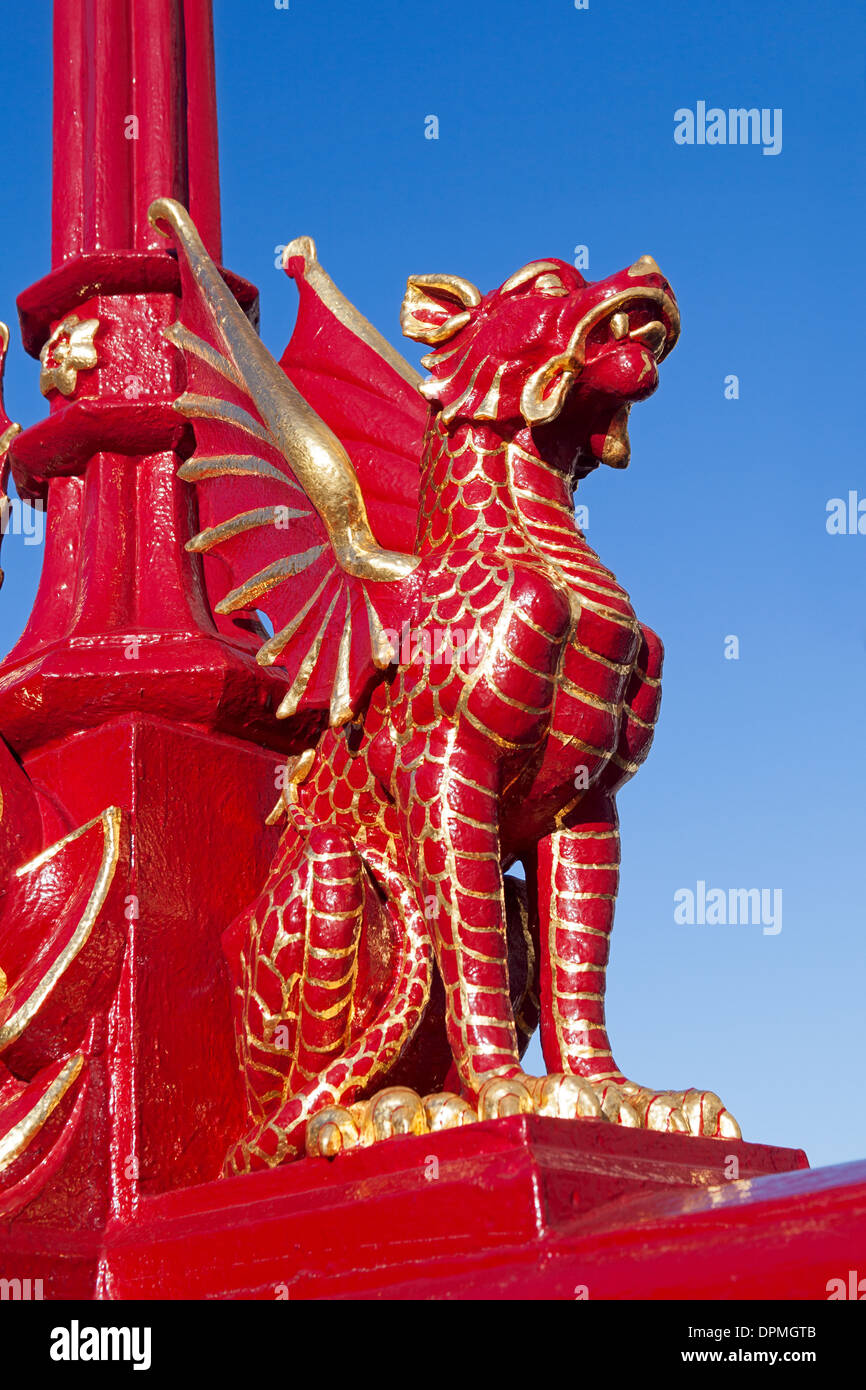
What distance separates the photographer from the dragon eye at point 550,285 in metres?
3.72

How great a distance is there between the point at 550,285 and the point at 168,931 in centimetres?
166

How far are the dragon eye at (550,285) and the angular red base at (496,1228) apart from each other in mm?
1740

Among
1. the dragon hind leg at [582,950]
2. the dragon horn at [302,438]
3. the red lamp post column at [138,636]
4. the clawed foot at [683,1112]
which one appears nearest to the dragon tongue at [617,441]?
the dragon horn at [302,438]

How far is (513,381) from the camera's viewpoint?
146 inches

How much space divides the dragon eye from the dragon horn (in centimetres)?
59

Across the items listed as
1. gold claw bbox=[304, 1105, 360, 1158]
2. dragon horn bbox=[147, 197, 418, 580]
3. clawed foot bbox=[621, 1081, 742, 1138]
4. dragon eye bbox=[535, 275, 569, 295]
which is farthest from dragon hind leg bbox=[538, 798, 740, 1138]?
dragon eye bbox=[535, 275, 569, 295]

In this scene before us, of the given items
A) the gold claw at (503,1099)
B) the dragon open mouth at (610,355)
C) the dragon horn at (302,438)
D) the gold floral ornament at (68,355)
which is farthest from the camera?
the gold floral ornament at (68,355)

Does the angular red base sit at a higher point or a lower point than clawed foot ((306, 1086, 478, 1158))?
lower

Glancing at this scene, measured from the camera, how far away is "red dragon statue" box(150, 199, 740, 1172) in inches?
136

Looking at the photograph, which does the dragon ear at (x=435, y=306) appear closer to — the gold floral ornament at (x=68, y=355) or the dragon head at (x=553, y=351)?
the dragon head at (x=553, y=351)

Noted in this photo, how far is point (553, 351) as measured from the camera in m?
3.65

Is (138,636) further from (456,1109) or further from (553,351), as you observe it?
(456,1109)

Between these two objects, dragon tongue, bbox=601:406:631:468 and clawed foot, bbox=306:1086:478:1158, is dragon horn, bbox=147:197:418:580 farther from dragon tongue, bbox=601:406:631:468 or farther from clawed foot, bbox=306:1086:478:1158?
clawed foot, bbox=306:1086:478:1158
